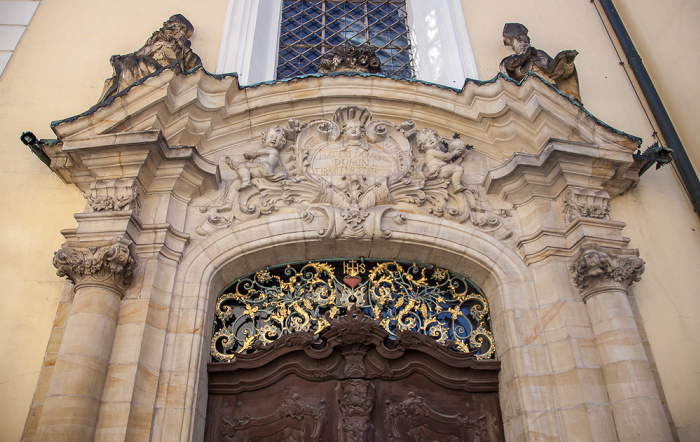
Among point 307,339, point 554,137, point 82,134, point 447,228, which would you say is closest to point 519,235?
point 447,228

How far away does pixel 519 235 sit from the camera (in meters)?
5.08

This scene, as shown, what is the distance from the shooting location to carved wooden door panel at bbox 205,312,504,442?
4430 mm

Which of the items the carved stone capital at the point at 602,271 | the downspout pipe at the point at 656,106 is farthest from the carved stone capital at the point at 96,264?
the downspout pipe at the point at 656,106

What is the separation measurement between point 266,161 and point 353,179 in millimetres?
808

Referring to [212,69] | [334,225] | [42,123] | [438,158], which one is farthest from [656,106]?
[42,123]

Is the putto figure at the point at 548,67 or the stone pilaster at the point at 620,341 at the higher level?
the putto figure at the point at 548,67

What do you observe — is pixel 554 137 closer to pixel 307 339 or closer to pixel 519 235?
pixel 519 235

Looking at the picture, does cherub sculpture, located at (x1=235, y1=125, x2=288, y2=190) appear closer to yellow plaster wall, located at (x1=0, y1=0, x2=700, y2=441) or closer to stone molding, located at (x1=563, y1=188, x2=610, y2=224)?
yellow plaster wall, located at (x1=0, y1=0, x2=700, y2=441)

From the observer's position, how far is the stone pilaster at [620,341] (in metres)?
3.92

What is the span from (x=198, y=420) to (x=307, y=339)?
1001 millimetres

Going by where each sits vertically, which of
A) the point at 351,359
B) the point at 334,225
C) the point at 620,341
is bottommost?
the point at 620,341

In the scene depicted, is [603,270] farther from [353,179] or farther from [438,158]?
[353,179]

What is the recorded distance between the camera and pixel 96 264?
4.22 meters

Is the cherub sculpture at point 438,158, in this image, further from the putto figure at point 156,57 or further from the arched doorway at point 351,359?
the putto figure at point 156,57
